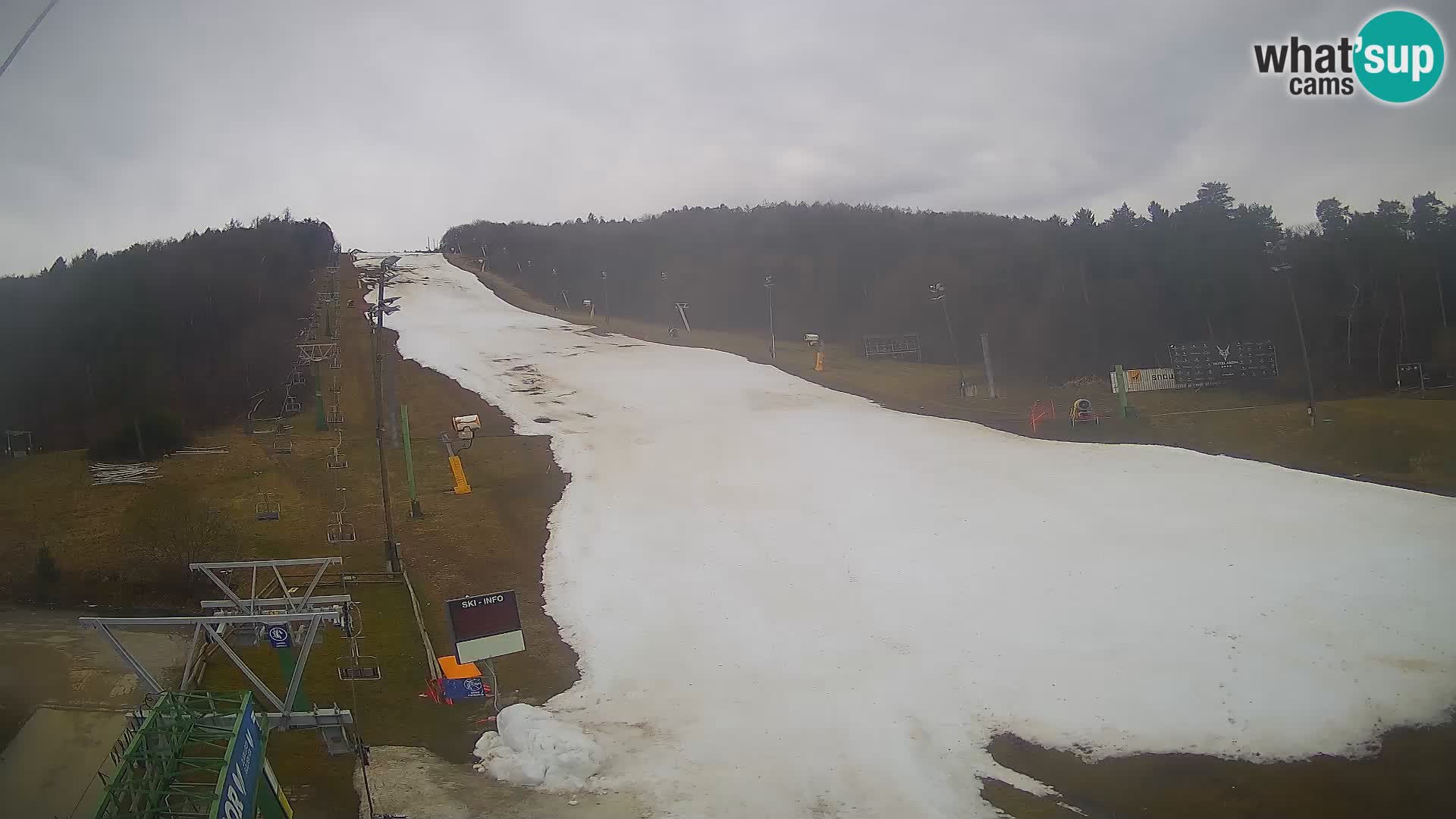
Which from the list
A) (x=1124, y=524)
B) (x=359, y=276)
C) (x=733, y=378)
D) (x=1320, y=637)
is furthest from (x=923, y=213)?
(x=1320, y=637)

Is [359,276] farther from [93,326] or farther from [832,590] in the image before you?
[832,590]

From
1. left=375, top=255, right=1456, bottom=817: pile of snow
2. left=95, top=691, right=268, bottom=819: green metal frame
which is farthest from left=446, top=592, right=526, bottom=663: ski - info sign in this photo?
left=95, top=691, right=268, bottom=819: green metal frame

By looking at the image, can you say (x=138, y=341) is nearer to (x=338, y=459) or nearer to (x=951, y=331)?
(x=338, y=459)

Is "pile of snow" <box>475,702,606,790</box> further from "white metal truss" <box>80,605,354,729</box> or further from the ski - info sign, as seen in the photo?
"white metal truss" <box>80,605,354,729</box>

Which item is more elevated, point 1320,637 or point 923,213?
point 923,213

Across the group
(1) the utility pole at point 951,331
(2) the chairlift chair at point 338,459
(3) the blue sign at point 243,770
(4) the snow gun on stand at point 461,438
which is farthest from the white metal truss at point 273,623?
(1) the utility pole at point 951,331

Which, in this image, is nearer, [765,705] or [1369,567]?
[765,705]
